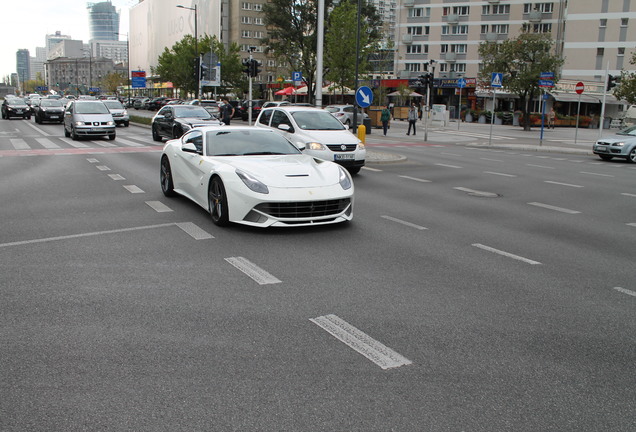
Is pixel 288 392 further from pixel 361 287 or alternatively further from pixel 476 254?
pixel 476 254

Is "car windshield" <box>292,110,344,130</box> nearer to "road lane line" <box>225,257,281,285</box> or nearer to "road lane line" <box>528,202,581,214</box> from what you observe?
"road lane line" <box>528,202,581,214</box>

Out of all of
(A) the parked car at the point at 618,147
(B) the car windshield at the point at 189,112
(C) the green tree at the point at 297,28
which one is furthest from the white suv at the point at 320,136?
(C) the green tree at the point at 297,28

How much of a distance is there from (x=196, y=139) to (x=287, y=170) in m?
2.25

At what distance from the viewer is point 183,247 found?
755cm

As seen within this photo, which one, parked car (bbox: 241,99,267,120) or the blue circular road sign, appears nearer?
the blue circular road sign

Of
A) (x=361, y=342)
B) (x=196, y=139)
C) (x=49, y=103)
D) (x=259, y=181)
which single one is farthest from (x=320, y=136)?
(x=49, y=103)

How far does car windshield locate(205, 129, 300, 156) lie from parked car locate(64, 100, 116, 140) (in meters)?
17.9

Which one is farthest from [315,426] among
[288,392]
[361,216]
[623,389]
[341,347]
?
[361,216]

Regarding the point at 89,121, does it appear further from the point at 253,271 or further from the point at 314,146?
the point at 253,271

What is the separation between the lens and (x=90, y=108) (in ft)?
91.5

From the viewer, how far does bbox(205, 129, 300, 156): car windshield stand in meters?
9.58

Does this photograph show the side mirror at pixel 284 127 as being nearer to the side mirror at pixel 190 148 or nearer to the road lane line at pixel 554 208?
the side mirror at pixel 190 148

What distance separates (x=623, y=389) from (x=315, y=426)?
6.56 ft

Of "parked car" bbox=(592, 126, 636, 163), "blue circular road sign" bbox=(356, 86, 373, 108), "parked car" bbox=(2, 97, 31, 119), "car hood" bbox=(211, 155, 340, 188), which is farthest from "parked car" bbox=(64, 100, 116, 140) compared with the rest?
"parked car" bbox=(2, 97, 31, 119)
